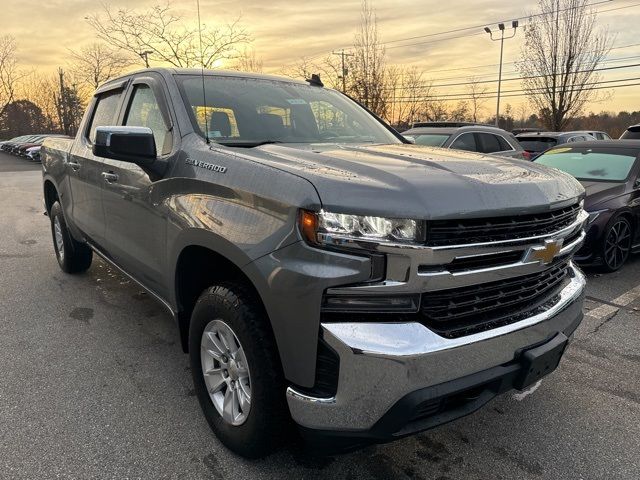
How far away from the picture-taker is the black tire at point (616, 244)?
584cm

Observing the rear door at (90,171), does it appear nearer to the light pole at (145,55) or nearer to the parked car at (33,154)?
the light pole at (145,55)

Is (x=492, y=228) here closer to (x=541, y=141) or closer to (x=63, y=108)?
(x=541, y=141)

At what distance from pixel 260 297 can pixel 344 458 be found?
101cm

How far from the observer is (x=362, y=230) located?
6.15ft

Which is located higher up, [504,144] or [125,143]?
[125,143]

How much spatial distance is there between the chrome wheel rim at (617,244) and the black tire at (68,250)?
587 cm

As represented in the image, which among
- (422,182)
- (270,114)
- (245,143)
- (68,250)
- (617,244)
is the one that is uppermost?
(270,114)

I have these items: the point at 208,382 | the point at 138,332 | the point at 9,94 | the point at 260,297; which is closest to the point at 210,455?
the point at 208,382

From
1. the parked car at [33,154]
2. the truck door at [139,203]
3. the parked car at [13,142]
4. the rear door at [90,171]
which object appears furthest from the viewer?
the parked car at [13,142]

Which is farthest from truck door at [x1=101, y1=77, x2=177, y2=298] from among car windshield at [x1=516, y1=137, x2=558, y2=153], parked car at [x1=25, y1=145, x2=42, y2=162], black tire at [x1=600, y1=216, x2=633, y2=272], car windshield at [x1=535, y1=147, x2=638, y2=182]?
parked car at [x1=25, y1=145, x2=42, y2=162]

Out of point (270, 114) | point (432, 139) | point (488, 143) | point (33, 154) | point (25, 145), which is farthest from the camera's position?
point (25, 145)

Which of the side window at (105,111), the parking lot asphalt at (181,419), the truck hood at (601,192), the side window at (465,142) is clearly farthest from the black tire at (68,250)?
the side window at (465,142)


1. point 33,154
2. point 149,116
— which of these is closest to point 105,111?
point 149,116

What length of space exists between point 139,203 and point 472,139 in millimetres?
7483
